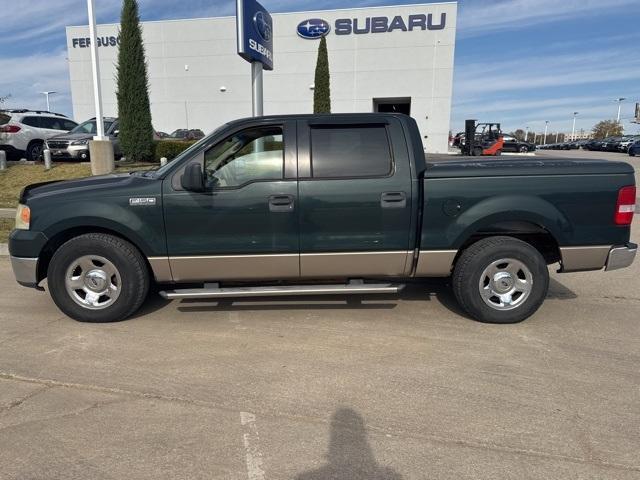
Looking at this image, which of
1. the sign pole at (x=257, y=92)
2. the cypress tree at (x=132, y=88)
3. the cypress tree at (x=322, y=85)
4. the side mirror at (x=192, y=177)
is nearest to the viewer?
the side mirror at (x=192, y=177)

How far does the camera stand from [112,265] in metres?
4.41

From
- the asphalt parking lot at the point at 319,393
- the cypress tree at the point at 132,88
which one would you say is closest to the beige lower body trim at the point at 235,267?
the asphalt parking lot at the point at 319,393

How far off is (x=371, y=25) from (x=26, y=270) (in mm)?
34054

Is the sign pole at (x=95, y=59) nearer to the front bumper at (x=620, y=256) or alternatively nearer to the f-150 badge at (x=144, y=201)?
the f-150 badge at (x=144, y=201)

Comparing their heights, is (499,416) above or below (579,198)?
below

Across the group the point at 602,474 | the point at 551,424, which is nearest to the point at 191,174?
the point at 551,424

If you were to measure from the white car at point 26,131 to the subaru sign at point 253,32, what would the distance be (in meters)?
8.82

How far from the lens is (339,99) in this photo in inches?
1399

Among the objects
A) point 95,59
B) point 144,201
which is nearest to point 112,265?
point 144,201

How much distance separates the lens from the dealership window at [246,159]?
4363 millimetres

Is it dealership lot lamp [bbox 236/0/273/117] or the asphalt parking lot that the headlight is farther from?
dealership lot lamp [bbox 236/0/273/117]

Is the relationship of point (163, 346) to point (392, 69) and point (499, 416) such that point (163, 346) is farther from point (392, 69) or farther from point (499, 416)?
point (392, 69)

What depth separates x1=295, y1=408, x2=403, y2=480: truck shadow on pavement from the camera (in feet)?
8.07

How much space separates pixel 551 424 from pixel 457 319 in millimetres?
1781
